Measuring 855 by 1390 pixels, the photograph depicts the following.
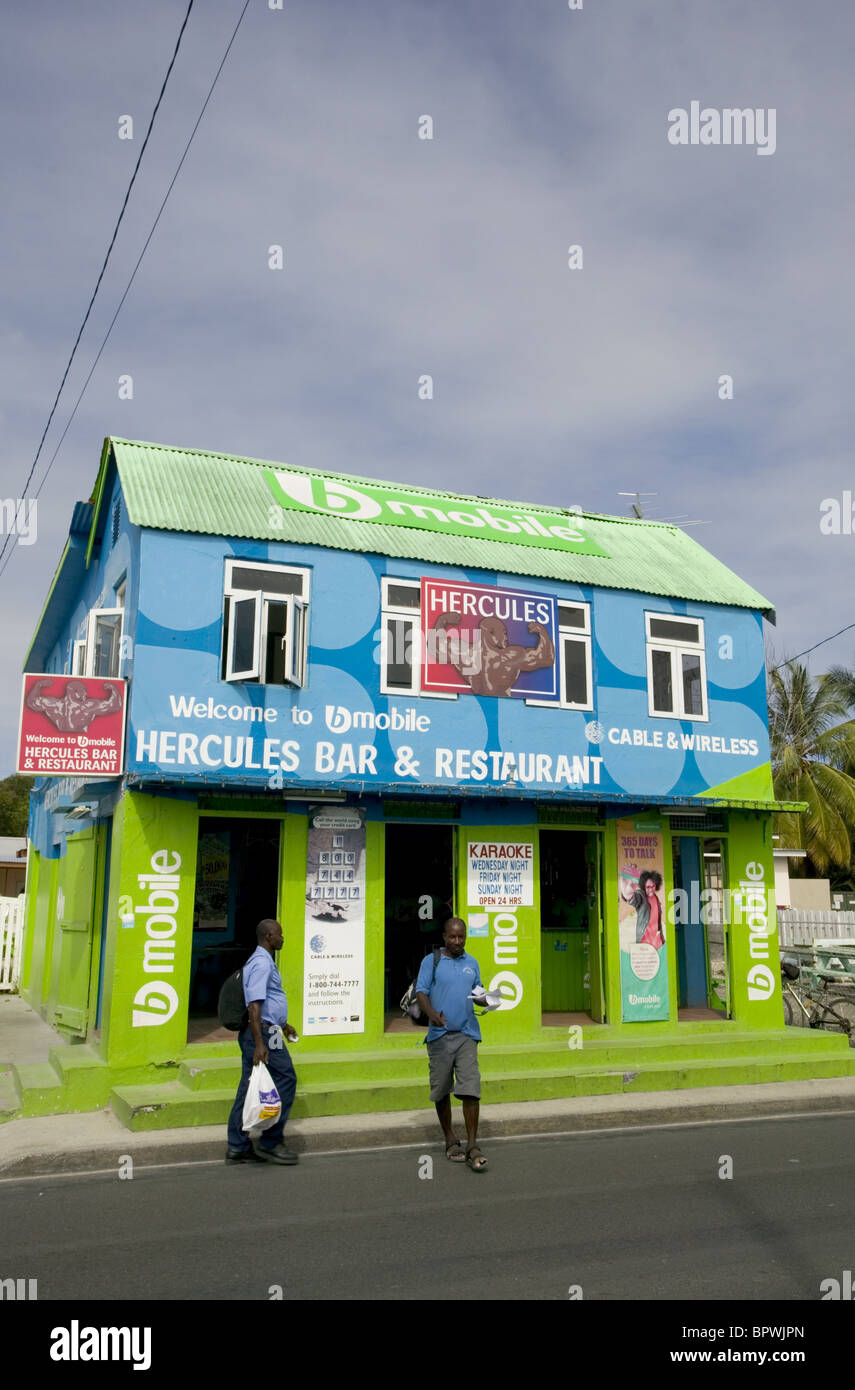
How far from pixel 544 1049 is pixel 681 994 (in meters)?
4.15

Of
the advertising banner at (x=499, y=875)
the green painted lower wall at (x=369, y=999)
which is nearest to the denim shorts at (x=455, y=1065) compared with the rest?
the green painted lower wall at (x=369, y=999)

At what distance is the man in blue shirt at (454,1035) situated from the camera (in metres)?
8.24

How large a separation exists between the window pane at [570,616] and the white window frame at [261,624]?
3385 millimetres

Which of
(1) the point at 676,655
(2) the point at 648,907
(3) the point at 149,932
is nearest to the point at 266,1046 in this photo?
(3) the point at 149,932

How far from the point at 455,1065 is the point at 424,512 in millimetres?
7714

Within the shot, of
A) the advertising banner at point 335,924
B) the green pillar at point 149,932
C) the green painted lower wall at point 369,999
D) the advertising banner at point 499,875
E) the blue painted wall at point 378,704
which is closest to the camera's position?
the green painted lower wall at point 369,999

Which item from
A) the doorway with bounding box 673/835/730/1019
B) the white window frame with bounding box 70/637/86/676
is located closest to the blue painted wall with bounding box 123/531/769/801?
the doorway with bounding box 673/835/730/1019

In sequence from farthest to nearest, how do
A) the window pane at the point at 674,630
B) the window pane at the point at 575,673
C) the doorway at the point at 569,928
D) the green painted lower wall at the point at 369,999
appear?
the window pane at the point at 674,630 < the doorway at the point at 569,928 < the window pane at the point at 575,673 < the green painted lower wall at the point at 369,999

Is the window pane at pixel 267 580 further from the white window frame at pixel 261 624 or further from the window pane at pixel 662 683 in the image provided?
the window pane at pixel 662 683

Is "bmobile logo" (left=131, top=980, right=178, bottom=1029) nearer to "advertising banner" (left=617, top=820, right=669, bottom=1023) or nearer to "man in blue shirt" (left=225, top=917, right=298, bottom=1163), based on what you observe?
"man in blue shirt" (left=225, top=917, right=298, bottom=1163)

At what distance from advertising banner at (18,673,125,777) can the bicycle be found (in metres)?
9.50

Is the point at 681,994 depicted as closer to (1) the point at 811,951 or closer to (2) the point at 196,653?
(1) the point at 811,951

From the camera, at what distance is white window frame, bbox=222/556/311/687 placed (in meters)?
11.5
